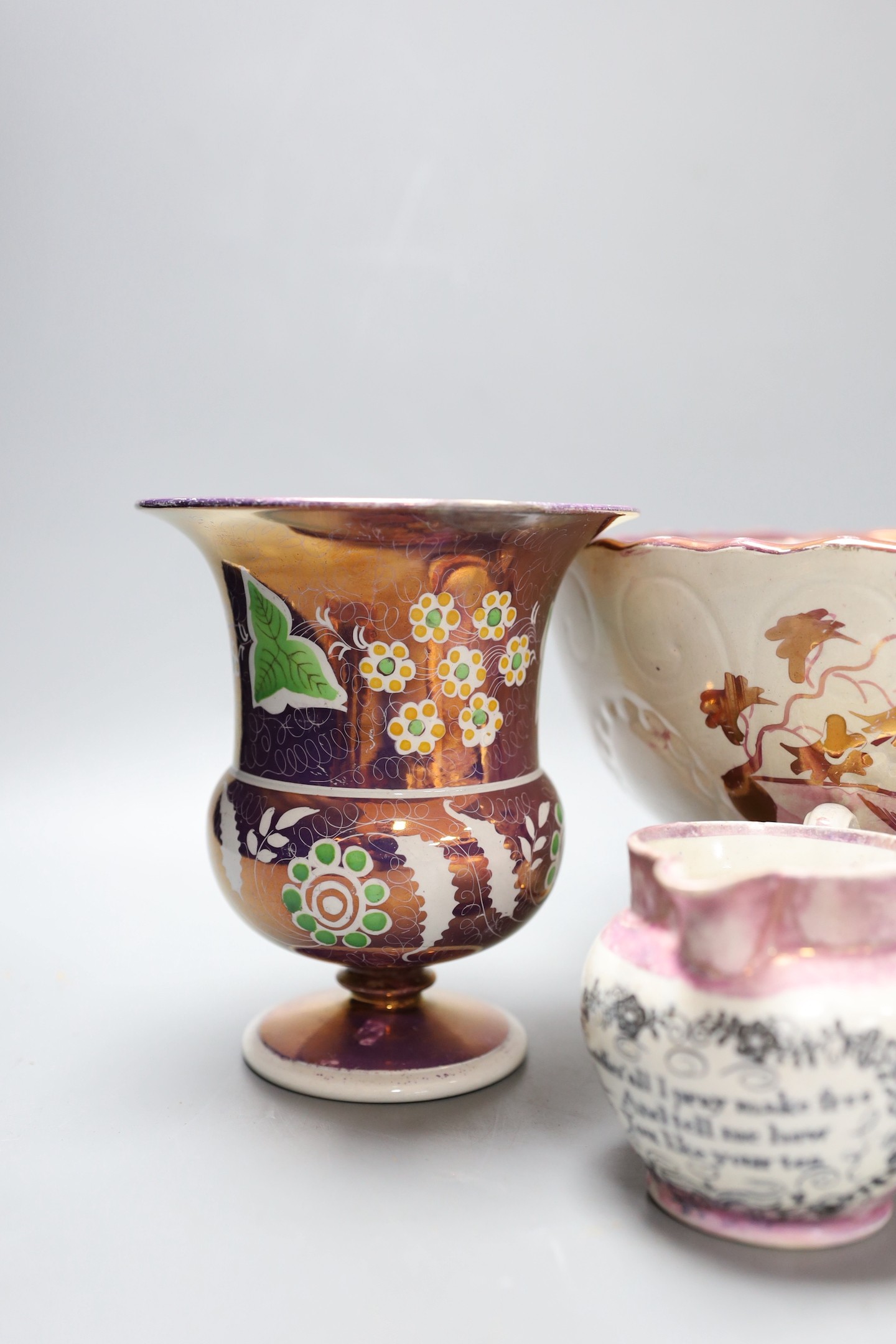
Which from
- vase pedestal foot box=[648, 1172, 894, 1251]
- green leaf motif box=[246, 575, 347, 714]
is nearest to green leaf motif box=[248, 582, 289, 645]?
green leaf motif box=[246, 575, 347, 714]

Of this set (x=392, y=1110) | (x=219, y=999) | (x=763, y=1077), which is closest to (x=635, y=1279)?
(x=763, y=1077)

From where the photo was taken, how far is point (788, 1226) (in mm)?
721

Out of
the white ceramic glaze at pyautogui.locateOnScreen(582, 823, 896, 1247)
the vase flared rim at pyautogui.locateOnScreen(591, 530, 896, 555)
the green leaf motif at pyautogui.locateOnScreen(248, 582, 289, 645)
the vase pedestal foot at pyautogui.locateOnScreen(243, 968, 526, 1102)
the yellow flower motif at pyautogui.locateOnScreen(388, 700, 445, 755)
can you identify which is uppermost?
the vase flared rim at pyautogui.locateOnScreen(591, 530, 896, 555)

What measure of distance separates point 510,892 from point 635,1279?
259 millimetres

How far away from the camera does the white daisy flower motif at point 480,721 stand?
88 cm

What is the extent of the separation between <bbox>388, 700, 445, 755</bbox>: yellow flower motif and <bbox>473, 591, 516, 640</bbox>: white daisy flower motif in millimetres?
59

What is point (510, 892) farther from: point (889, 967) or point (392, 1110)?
point (889, 967)

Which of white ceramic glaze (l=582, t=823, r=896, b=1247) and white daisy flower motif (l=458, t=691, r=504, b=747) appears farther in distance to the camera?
white daisy flower motif (l=458, t=691, r=504, b=747)

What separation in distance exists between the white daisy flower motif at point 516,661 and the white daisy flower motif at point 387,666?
0.23ft

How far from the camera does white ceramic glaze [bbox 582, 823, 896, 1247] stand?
2.18 feet

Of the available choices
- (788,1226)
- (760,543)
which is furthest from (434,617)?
(788,1226)

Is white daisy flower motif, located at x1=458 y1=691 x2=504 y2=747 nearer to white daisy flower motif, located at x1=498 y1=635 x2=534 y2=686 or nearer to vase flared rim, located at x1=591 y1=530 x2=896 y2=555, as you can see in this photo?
white daisy flower motif, located at x1=498 y1=635 x2=534 y2=686

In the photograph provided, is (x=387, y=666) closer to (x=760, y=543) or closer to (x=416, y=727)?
(x=416, y=727)

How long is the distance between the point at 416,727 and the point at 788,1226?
14.1 inches
